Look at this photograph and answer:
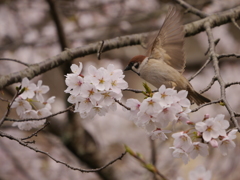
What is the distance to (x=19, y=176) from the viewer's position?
536 cm

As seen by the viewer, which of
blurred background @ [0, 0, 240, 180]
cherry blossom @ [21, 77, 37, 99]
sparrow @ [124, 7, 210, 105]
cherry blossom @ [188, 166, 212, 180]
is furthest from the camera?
blurred background @ [0, 0, 240, 180]

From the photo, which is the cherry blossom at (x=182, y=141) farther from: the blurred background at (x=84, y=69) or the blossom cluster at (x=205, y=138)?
the blurred background at (x=84, y=69)

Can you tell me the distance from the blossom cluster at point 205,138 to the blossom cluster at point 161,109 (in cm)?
7

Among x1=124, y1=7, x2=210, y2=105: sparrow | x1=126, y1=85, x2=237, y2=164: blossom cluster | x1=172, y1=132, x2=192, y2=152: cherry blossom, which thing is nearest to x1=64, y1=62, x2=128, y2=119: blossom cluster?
x1=126, y1=85, x2=237, y2=164: blossom cluster

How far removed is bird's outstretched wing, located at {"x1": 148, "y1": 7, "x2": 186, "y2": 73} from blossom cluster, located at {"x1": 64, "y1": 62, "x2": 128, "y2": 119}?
76 cm

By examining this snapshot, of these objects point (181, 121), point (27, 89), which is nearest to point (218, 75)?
point (181, 121)

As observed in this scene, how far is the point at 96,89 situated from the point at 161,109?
0.28 m

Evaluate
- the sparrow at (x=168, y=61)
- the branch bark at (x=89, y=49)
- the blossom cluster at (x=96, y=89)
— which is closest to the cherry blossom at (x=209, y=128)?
the blossom cluster at (x=96, y=89)

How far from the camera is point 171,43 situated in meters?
2.04

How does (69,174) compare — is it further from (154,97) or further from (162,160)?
(154,97)

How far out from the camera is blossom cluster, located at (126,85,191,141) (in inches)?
48.6

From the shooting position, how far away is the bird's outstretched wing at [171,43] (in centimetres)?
200

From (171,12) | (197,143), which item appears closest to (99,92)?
(197,143)

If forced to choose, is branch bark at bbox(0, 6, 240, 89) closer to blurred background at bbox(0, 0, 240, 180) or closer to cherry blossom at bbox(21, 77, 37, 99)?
cherry blossom at bbox(21, 77, 37, 99)
